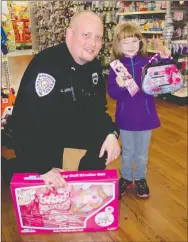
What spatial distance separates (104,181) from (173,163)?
1382 mm

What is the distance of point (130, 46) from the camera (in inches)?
59.9

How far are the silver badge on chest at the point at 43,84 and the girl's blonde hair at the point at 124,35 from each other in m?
0.63

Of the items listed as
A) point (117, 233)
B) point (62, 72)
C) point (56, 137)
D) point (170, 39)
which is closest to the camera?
point (62, 72)

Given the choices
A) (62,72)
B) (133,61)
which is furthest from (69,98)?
(133,61)

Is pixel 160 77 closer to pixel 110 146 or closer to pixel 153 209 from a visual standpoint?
pixel 110 146

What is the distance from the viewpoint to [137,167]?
1.89 m

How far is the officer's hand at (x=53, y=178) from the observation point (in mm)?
1088

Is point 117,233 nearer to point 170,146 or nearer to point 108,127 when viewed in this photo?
point 108,127

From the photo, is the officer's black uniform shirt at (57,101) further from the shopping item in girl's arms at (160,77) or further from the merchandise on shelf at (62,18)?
the merchandise on shelf at (62,18)

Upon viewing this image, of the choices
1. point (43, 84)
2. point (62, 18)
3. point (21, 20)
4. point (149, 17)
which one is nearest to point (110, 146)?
point (43, 84)

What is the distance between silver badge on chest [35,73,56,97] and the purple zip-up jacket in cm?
63

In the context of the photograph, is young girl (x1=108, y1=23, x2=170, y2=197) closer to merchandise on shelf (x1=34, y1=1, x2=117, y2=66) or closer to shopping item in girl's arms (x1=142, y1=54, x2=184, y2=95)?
shopping item in girl's arms (x1=142, y1=54, x2=184, y2=95)

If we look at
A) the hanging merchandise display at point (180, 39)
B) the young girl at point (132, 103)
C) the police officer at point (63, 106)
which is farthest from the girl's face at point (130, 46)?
the hanging merchandise display at point (180, 39)

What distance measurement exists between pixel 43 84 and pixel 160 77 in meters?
0.69
